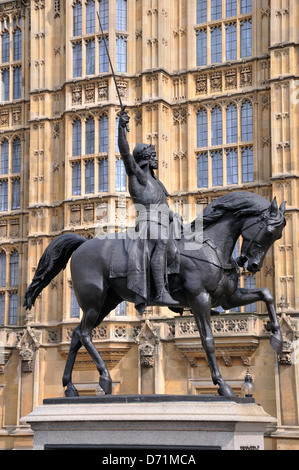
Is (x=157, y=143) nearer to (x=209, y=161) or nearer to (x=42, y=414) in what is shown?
(x=209, y=161)

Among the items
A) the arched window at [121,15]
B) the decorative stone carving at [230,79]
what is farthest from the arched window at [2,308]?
the decorative stone carving at [230,79]

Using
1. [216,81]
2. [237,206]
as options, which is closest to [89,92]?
[216,81]

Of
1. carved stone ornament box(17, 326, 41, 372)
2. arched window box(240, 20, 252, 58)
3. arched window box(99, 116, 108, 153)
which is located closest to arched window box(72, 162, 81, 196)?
arched window box(99, 116, 108, 153)

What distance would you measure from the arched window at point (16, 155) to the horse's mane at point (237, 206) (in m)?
22.9

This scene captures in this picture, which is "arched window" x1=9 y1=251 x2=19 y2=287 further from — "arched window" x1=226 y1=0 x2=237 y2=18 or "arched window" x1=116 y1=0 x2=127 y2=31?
"arched window" x1=226 y1=0 x2=237 y2=18

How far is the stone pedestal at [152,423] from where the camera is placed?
909 cm

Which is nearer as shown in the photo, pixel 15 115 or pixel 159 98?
pixel 159 98

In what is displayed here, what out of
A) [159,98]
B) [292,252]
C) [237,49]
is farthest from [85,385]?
[237,49]

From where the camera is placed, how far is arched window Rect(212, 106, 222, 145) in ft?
93.8

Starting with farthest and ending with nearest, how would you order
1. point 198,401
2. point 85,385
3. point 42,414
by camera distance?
point 85,385 → point 42,414 → point 198,401

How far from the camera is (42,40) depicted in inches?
1249

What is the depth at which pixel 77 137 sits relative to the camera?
30266 millimetres

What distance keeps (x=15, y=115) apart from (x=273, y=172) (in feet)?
39.4

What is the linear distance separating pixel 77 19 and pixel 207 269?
74.9 ft
